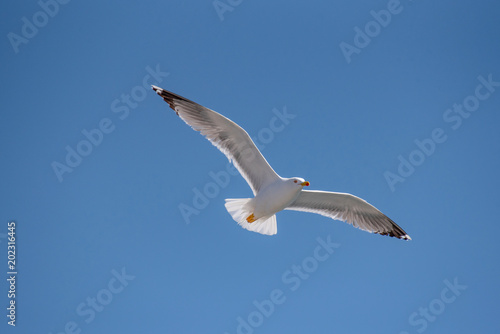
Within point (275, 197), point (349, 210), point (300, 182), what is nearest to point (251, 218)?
point (275, 197)

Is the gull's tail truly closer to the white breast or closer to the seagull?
the seagull

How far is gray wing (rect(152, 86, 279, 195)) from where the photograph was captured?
6648mm

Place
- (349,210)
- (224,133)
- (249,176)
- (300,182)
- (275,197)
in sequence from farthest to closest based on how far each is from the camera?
(349,210) → (249,176) → (224,133) → (275,197) → (300,182)

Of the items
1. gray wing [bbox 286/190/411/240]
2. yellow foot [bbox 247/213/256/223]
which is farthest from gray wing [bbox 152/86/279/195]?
gray wing [bbox 286/190/411/240]

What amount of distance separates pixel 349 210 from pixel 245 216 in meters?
1.85

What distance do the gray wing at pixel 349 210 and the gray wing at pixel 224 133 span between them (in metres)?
0.82

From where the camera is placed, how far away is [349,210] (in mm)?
7613

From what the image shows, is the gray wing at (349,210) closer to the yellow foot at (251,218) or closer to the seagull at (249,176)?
the seagull at (249,176)

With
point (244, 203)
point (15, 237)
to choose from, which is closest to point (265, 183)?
point (244, 203)

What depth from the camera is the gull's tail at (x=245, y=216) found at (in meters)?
6.77

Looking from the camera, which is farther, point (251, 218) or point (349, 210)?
point (349, 210)

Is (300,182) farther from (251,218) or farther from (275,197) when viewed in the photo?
(251,218)

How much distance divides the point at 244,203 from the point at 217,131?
1.10 m

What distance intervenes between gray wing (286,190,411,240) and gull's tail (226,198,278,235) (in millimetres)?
567
